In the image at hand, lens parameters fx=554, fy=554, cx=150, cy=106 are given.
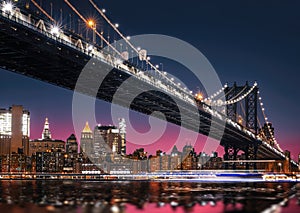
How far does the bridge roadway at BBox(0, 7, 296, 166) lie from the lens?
36.0 m

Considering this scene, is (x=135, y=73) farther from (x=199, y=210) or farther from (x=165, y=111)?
(x=199, y=210)

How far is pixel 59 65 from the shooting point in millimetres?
43438

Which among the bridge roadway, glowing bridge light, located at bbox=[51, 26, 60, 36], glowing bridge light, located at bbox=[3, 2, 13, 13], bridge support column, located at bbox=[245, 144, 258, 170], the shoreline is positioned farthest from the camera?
bridge support column, located at bbox=[245, 144, 258, 170]

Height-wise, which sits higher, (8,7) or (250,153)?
(8,7)

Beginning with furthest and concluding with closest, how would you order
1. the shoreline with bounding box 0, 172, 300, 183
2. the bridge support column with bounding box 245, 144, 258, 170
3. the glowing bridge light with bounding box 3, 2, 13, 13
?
the bridge support column with bounding box 245, 144, 258, 170, the shoreline with bounding box 0, 172, 300, 183, the glowing bridge light with bounding box 3, 2, 13, 13

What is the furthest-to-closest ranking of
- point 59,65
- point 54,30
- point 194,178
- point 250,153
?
point 250,153 → point 194,178 → point 59,65 → point 54,30

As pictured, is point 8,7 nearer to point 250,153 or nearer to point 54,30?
point 54,30

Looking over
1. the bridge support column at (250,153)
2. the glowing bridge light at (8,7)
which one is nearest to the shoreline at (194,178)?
the bridge support column at (250,153)

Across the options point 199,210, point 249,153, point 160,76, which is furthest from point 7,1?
point 249,153

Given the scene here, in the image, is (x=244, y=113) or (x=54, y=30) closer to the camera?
(x=54, y=30)

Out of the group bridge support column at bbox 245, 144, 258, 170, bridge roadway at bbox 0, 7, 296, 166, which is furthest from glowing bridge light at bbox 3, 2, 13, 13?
bridge support column at bbox 245, 144, 258, 170

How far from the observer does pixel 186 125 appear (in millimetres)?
76625

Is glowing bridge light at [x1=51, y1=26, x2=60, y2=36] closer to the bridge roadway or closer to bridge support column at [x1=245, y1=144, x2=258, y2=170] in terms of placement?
the bridge roadway

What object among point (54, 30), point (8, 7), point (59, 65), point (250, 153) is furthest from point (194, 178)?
point (250, 153)
